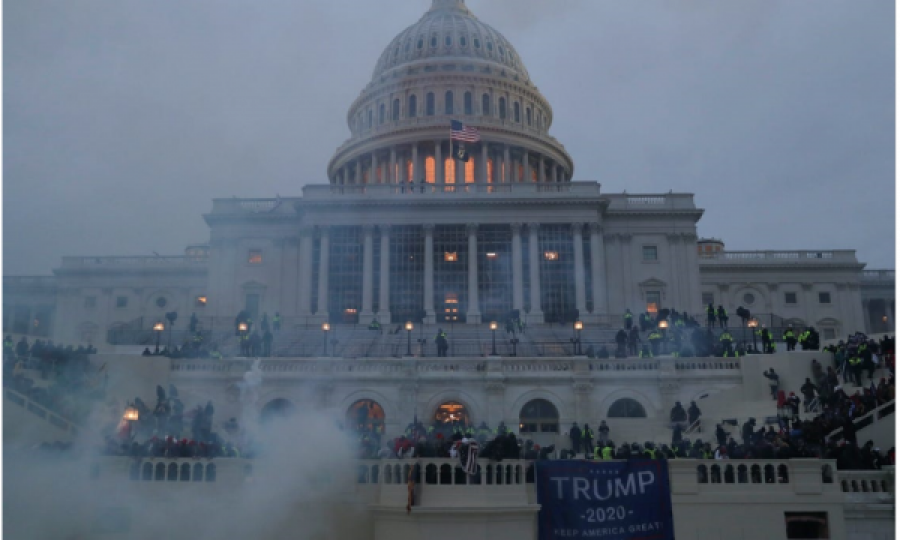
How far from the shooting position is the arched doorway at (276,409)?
36.5 m

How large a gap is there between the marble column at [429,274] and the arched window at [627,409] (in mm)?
25557

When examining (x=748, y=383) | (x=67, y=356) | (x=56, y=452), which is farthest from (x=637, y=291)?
(x=56, y=452)

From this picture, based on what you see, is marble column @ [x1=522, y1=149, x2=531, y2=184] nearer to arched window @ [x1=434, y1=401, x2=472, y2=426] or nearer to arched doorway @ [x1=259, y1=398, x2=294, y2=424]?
arched window @ [x1=434, y1=401, x2=472, y2=426]

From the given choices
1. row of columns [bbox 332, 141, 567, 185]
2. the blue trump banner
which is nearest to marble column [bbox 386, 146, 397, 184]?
row of columns [bbox 332, 141, 567, 185]

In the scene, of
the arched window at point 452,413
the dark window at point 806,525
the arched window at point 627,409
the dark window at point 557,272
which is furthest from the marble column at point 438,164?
the dark window at point 806,525

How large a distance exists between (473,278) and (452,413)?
2691cm

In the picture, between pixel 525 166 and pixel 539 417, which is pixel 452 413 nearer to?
pixel 539 417

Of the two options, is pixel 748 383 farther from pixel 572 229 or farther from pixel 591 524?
pixel 572 229

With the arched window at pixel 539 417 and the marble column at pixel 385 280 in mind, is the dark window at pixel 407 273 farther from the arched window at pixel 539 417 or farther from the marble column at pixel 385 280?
the arched window at pixel 539 417

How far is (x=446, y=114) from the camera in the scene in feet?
304

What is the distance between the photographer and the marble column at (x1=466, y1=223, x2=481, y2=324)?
63.6 meters

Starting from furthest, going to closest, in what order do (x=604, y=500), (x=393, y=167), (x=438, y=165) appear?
1. (x=393, y=167)
2. (x=438, y=165)
3. (x=604, y=500)

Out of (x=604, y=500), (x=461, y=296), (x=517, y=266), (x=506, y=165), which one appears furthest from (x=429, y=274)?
(x=604, y=500)

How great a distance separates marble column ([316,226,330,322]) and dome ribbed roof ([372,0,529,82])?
3719 cm
